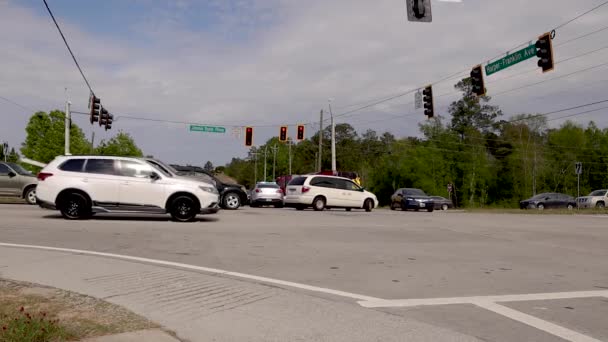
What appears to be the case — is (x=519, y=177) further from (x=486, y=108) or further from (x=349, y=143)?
(x=349, y=143)

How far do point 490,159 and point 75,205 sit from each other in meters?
76.0

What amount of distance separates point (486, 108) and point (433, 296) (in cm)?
8315

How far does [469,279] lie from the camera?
7.79 metres

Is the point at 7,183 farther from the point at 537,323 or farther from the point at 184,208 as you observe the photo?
the point at 537,323

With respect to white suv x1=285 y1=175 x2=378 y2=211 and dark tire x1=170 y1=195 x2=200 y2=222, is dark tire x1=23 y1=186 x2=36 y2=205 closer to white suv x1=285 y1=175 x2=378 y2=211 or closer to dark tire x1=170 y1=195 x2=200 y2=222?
dark tire x1=170 y1=195 x2=200 y2=222

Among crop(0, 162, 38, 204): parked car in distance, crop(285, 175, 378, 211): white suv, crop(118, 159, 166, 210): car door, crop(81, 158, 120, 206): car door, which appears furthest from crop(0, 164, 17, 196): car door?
crop(285, 175, 378, 211): white suv

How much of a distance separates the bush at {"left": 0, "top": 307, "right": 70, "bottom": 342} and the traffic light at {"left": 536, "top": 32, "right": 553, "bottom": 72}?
1981 cm

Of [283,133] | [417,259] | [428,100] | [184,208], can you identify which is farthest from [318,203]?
[283,133]

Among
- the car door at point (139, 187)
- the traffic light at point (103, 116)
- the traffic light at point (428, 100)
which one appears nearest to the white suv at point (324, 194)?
the traffic light at point (428, 100)

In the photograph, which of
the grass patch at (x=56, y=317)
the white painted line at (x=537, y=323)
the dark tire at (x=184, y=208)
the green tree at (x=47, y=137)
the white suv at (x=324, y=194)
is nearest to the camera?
the grass patch at (x=56, y=317)

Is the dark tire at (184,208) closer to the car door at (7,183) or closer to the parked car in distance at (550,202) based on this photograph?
the car door at (7,183)

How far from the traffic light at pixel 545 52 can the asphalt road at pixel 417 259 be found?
6714 millimetres

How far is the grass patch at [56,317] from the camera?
14.0 ft

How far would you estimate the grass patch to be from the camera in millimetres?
4254
